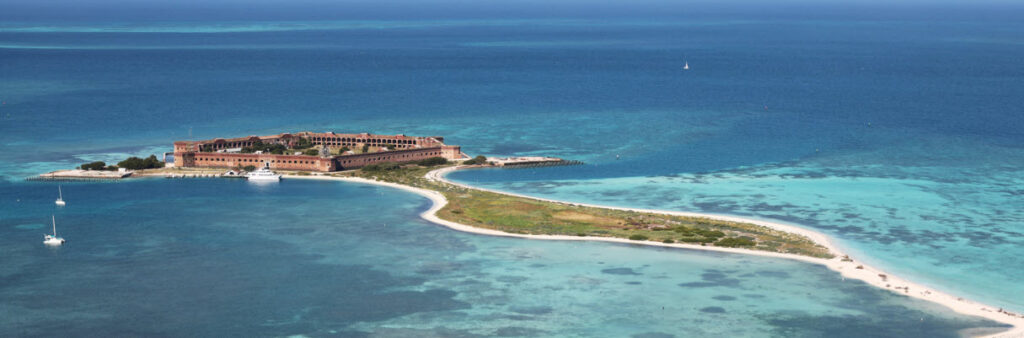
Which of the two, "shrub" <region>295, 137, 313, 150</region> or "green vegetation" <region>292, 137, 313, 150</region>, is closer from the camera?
"green vegetation" <region>292, 137, 313, 150</region>

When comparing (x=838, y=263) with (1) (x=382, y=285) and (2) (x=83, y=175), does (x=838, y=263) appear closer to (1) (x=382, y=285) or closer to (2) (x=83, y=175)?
(1) (x=382, y=285)

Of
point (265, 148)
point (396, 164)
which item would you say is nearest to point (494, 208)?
point (396, 164)

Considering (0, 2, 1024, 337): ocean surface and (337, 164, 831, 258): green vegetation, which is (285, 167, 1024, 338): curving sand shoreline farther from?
(0, 2, 1024, 337): ocean surface

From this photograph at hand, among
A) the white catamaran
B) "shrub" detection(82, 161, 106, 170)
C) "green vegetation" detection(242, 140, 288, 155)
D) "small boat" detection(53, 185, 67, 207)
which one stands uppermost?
"green vegetation" detection(242, 140, 288, 155)

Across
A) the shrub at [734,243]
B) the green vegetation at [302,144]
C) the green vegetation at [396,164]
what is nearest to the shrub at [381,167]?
the green vegetation at [396,164]

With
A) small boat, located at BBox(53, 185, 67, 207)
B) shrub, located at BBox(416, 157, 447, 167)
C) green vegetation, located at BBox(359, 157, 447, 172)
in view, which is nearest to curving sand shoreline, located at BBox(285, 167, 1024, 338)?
green vegetation, located at BBox(359, 157, 447, 172)

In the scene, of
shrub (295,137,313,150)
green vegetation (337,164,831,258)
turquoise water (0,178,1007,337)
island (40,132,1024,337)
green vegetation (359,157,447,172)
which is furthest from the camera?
shrub (295,137,313,150)

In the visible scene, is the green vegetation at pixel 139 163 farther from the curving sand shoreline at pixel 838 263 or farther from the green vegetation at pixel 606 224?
the green vegetation at pixel 606 224
